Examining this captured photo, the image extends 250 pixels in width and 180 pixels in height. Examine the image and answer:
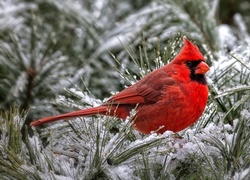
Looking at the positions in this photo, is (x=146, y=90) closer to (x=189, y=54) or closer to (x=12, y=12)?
(x=189, y=54)

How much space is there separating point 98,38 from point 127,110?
37.0 inches

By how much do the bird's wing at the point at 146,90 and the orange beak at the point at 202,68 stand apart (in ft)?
0.47

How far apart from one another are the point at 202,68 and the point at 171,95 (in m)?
0.21

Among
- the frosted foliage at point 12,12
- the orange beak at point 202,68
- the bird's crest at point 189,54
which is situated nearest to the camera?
the orange beak at point 202,68

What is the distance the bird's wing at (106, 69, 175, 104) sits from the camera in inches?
91.8

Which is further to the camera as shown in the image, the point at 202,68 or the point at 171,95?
the point at 171,95

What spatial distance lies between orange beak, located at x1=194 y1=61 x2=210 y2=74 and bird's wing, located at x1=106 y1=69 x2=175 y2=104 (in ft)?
0.47

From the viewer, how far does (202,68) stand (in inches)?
91.2

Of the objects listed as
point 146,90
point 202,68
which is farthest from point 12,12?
point 202,68

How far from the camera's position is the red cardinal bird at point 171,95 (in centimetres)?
230

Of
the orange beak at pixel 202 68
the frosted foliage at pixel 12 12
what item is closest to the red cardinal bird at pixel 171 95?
the orange beak at pixel 202 68

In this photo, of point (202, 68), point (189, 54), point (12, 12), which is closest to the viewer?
point (202, 68)

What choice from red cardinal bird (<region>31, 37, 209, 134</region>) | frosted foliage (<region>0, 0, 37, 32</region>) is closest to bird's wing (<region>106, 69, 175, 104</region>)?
red cardinal bird (<region>31, 37, 209, 134</region>)

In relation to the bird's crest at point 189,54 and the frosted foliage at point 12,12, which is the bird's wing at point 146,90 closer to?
the bird's crest at point 189,54
